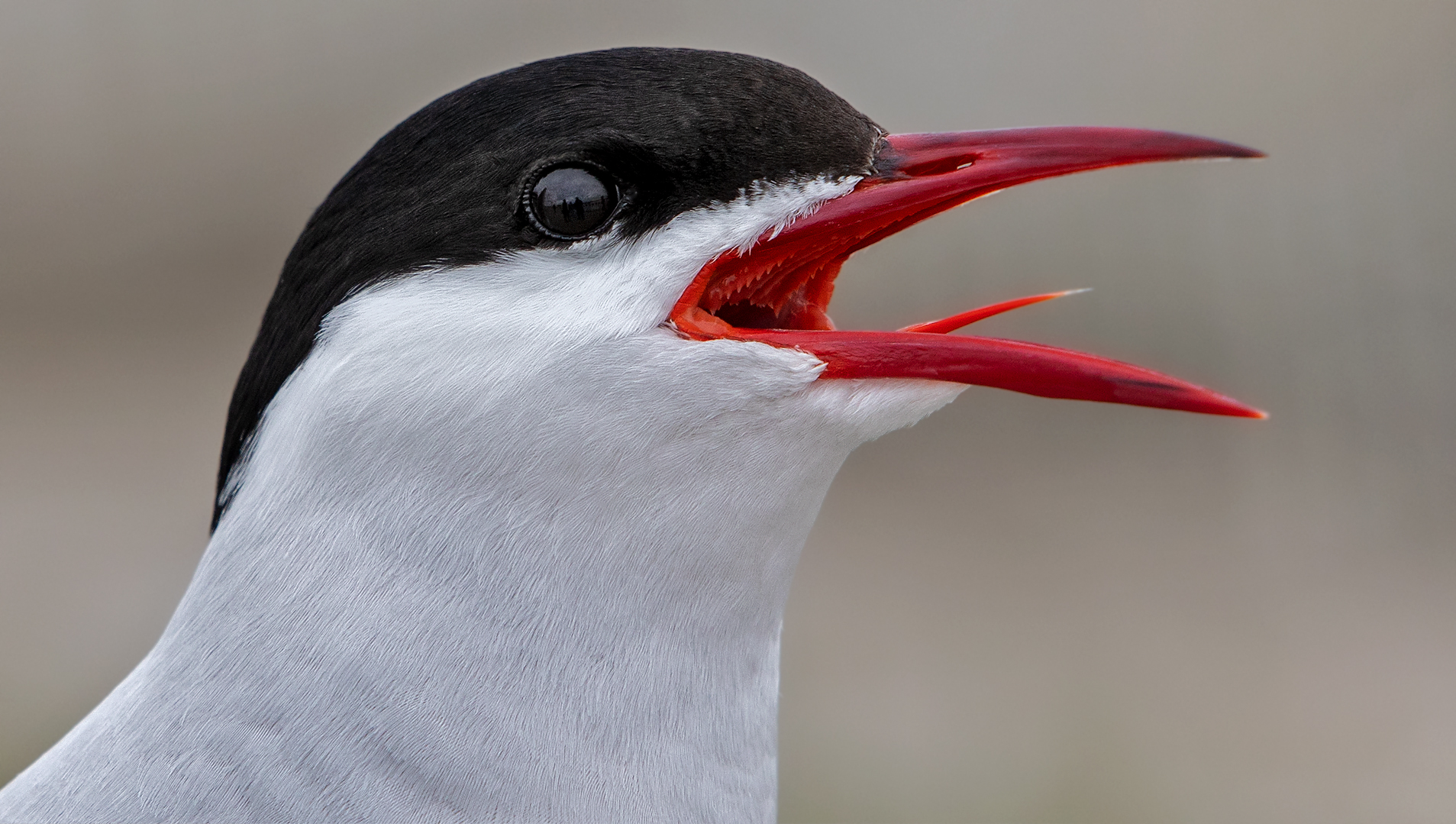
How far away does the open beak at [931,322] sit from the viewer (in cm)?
145

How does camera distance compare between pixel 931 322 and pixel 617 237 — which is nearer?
pixel 617 237

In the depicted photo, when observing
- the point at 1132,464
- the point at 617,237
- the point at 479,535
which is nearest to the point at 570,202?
the point at 617,237

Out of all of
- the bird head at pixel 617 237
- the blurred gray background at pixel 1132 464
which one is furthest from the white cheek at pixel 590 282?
the blurred gray background at pixel 1132 464

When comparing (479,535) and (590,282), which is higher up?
(590,282)

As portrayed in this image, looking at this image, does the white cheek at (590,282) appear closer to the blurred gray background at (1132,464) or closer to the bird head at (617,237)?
the bird head at (617,237)

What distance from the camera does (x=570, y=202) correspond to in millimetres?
1454

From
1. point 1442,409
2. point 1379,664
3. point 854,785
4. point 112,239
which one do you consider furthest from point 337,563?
point 112,239

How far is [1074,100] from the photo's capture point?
576cm

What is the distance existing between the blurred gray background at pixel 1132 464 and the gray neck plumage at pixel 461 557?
3.71m

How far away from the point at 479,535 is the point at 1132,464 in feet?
17.4

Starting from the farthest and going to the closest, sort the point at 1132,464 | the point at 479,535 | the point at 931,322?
the point at 1132,464 → the point at 931,322 → the point at 479,535

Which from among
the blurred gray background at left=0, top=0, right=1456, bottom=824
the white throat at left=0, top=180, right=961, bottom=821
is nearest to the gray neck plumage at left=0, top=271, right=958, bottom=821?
the white throat at left=0, top=180, right=961, bottom=821

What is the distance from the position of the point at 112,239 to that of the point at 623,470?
21.3 ft

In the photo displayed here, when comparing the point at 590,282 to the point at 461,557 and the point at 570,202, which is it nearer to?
the point at 570,202
